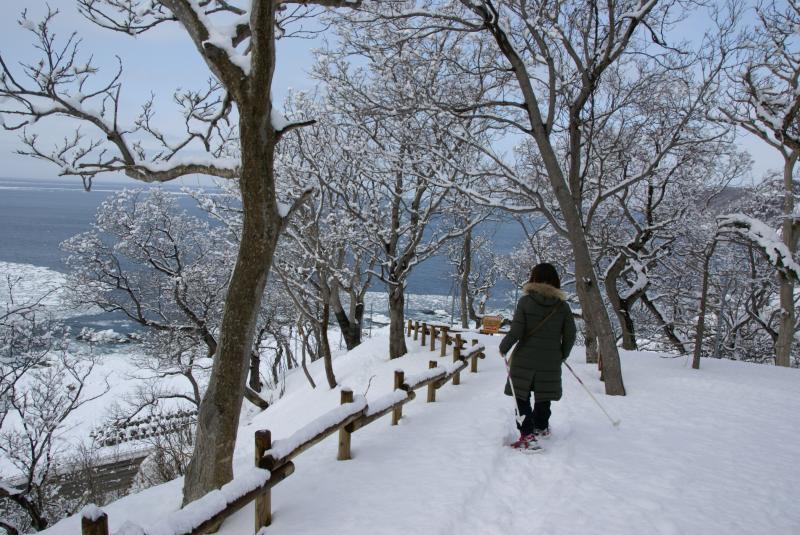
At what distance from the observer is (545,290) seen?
5148 mm

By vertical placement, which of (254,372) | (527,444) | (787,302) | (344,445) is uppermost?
(787,302)

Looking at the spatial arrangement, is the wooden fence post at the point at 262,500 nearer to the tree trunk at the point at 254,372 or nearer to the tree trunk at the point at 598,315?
the tree trunk at the point at 598,315

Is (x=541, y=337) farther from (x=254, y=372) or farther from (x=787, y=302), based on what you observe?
(x=254, y=372)

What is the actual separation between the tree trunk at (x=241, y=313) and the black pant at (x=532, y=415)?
9.65 ft

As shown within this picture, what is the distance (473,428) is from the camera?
6.27 meters

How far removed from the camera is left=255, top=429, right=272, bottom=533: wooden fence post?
403cm

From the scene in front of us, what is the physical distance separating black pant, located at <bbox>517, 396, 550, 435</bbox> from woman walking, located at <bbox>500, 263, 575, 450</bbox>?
13 cm

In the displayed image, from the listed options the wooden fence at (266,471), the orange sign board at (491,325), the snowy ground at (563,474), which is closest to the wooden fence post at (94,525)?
the wooden fence at (266,471)

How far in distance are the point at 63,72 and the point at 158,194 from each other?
21.6 meters

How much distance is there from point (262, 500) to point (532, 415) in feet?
9.74

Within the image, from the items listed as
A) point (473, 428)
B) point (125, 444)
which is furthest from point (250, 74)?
point (125, 444)

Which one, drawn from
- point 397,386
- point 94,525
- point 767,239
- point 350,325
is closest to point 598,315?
point 397,386

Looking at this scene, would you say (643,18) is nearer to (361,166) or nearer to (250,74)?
(250,74)

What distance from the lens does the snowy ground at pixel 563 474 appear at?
4.02 m
